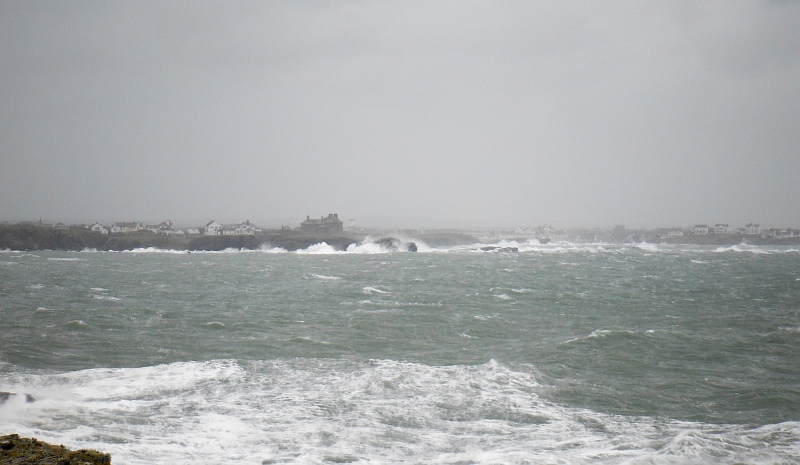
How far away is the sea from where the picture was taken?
10.5 meters

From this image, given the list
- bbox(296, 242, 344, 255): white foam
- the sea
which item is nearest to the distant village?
bbox(296, 242, 344, 255): white foam

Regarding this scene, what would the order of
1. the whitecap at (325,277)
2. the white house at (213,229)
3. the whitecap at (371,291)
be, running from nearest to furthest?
1. the whitecap at (371,291)
2. the whitecap at (325,277)
3. the white house at (213,229)

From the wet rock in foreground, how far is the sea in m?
2.36

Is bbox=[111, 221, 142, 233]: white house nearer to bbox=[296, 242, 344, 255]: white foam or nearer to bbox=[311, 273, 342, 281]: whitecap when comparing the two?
bbox=[296, 242, 344, 255]: white foam

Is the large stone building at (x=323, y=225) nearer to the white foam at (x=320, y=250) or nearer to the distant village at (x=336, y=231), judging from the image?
the distant village at (x=336, y=231)

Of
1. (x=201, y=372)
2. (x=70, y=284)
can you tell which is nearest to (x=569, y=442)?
(x=201, y=372)

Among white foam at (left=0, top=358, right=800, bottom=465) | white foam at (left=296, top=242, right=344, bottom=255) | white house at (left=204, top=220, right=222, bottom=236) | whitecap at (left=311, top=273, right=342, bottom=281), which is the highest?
white house at (left=204, top=220, right=222, bottom=236)

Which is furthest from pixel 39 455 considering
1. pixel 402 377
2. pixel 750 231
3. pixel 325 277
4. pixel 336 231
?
pixel 750 231

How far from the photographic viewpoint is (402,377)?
1555 centimetres

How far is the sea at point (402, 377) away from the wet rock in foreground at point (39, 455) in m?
2.36

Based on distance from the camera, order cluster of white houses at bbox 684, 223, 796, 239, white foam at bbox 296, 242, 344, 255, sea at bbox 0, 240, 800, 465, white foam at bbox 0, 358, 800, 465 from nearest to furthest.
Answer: white foam at bbox 0, 358, 800, 465, sea at bbox 0, 240, 800, 465, white foam at bbox 296, 242, 344, 255, cluster of white houses at bbox 684, 223, 796, 239

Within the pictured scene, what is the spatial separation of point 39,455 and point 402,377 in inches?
392

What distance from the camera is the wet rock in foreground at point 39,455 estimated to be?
6575 millimetres

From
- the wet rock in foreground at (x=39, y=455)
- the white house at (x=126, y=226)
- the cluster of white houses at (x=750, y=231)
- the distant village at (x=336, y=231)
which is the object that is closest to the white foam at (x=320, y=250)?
the distant village at (x=336, y=231)
